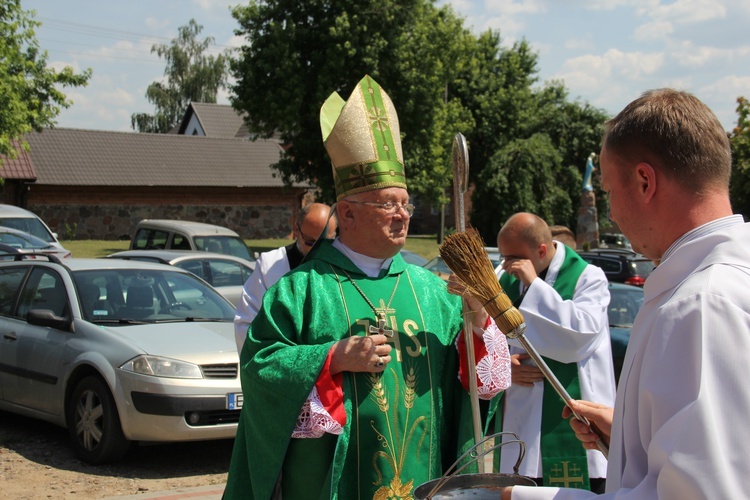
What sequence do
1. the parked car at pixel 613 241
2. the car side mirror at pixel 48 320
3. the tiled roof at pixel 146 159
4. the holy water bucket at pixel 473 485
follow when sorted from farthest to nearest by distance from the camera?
the parked car at pixel 613 241 < the tiled roof at pixel 146 159 < the car side mirror at pixel 48 320 < the holy water bucket at pixel 473 485

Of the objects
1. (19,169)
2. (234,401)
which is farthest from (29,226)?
(19,169)

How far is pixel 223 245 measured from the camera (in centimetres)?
1545

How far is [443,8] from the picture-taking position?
1206 inches

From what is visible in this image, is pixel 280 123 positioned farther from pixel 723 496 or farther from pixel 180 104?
pixel 180 104

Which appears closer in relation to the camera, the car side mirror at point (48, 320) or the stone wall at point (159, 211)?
the car side mirror at point (48, 320)

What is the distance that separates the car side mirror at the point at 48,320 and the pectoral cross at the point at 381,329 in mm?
4825

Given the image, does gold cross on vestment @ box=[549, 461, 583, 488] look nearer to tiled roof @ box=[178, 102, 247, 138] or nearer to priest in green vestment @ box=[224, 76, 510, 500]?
priest in green vestment @ box=[224, 76, 510, 500]

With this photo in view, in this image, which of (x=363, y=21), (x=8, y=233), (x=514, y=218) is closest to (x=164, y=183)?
(x=363, y=21)

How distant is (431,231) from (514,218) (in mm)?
49892

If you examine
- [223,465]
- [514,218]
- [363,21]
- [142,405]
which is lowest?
[223,465]

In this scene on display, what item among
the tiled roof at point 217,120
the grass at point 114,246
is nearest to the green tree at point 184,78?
the tiled roof at point 217,120

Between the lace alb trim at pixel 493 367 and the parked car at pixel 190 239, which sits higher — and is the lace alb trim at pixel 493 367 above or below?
below

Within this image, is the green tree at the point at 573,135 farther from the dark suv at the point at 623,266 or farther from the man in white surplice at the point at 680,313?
the man in white surplice at the point at 680,313

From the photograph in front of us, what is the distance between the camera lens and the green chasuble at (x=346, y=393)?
3.20 metres
